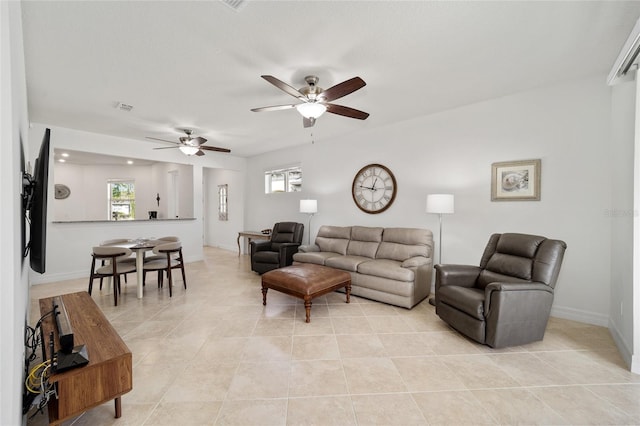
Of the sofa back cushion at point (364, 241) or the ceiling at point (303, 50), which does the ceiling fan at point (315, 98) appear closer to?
the ceiling at point (303, 50)

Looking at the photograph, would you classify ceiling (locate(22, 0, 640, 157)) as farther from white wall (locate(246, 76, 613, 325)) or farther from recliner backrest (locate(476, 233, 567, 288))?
recliner backrest (locate(476, 233, 567, 288))

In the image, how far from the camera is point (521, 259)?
2738 millimetres

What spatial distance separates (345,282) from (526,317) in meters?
1.93

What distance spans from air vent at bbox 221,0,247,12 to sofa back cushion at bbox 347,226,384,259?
350 centimetres

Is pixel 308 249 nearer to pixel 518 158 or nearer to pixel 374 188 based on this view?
pixel 374 188

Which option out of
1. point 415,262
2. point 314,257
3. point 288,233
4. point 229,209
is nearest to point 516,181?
point 415,262

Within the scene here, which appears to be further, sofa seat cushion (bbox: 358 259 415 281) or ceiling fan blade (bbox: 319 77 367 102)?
sofa seat cushion (bbox: 358 259 415 281)

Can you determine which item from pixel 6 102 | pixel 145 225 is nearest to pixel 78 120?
pixel 145 225

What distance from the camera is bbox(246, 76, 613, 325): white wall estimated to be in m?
2.88

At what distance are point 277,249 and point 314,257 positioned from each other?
1.10 metres

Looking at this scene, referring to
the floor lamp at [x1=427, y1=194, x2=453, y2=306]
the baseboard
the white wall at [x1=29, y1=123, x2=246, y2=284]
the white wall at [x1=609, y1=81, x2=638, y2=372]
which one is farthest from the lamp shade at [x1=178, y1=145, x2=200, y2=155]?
the baseboard

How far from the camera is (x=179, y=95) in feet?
10.8

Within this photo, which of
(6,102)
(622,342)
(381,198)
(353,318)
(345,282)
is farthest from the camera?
(381,198)

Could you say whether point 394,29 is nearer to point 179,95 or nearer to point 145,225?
point 179,95
